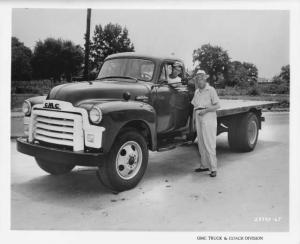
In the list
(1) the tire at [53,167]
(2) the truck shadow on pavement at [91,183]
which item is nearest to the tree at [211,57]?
(2) the truck shadow on pavement at [91,183]

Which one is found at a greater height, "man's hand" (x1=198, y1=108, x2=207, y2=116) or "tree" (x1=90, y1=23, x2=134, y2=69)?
"tree" (x1=90, y1=23, x2=134, y2=69)

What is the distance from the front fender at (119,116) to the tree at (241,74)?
2217 mm

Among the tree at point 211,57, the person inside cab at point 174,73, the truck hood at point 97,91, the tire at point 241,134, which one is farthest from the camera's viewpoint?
the tire at point 241,134

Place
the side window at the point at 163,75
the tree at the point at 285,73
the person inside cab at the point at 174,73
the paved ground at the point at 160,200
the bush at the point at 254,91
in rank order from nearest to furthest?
the paved ground at the point at 160,200 < the tree at the point at 285,73 < the side window at the point at 163,75 < the person inside cab at the point at 174,73 < the bush at the point at 254,91

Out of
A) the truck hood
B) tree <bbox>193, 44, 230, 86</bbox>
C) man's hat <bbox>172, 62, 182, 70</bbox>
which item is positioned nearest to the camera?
the truck hood

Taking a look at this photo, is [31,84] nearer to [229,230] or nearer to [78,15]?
[78,15]

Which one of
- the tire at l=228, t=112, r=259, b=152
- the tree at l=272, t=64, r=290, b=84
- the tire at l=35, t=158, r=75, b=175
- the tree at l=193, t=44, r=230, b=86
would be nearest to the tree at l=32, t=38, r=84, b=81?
the tire at l=35, t=158, r=75, b=175

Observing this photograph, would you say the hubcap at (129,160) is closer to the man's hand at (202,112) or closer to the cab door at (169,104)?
the cab door at (169,104)

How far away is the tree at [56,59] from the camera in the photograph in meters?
5.82

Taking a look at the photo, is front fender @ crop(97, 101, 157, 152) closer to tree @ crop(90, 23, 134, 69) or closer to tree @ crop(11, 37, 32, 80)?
tree @ crop(90, 23, 134, 69)

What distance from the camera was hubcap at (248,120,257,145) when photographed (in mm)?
7266

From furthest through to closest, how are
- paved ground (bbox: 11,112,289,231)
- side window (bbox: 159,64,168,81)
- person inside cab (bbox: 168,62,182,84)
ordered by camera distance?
Answer: 1. person inside cab (bbox: 168,62,182,84)
2. side window (bbox: 159,64,168,81)
3. paved ground (bbox: 11,112,289,231)

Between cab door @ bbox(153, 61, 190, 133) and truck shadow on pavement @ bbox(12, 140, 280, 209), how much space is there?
0.71 meters
